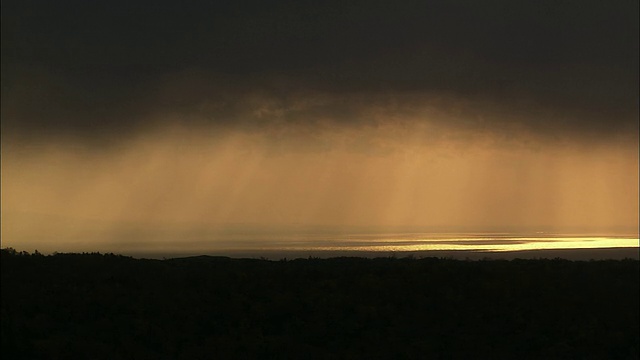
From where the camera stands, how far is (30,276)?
2723cm

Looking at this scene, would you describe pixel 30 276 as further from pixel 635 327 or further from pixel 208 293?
pixel 635 327

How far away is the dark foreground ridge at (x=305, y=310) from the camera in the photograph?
74.7 feet

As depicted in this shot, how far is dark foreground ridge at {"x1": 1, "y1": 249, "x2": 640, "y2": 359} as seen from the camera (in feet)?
74.7

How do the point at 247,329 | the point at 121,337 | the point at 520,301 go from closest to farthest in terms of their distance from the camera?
the point at 121,337, the point at 247,329, the point at 520,301

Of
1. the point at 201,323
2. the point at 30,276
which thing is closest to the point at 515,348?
the point at 201,323

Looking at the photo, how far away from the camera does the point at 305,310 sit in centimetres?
2630

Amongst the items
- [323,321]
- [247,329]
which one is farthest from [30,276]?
[323,321]

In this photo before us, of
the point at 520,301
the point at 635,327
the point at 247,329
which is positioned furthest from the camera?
the point at 520,301

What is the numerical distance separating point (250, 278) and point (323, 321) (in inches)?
185

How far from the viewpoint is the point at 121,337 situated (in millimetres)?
→ 22688

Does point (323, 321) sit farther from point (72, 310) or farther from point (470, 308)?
point (72, 310)

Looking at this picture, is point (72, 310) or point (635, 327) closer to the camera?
point (72, 310)

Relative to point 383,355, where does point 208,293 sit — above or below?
above

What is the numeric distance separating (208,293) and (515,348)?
11068 millimetres
